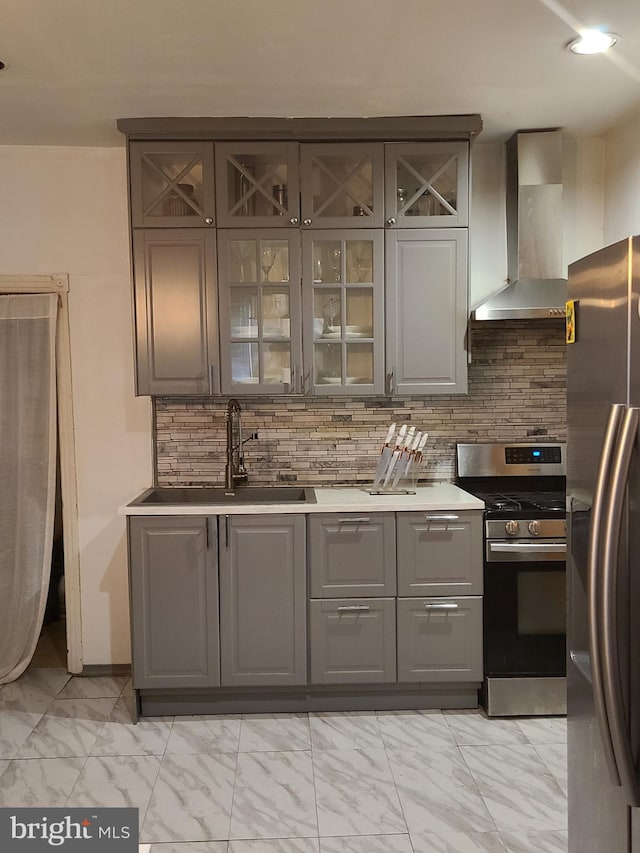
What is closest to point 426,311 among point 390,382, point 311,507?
point 390,382

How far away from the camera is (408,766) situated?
260 centimetres

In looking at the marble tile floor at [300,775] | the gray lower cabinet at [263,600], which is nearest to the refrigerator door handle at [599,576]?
the marble tile floor at [300,775]

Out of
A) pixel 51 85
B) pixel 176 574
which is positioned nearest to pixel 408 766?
pixel 176 574

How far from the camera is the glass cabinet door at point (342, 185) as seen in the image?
3119 millimetres

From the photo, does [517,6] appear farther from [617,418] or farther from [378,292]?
[617,418]

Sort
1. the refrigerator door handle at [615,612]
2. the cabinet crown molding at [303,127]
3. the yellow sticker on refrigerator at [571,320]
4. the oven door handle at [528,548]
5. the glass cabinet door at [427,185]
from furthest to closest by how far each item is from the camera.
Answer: the glass cabinet door at [427,185] → the cabinet crown molding at [303,127] → the oven door handle at [528,548] → the yellow sticker on refrigerator at [571,320] → the refrigerator door handle at [615,612]

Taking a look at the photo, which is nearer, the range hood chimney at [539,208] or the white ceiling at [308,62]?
the white ceiling at [308,62]

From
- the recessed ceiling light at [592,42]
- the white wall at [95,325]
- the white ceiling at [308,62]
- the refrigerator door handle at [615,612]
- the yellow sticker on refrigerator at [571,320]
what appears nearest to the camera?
the refrigerator door handle at [615,612]

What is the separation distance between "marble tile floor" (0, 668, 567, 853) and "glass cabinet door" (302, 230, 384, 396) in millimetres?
1531

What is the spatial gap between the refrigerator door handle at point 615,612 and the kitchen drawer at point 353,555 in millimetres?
1720

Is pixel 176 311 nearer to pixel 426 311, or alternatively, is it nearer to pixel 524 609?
pixel 426 311

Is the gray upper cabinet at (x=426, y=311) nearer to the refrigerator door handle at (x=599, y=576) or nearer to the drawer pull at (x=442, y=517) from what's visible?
the drawer pull at (x=442, y=517)

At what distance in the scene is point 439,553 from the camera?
301cm

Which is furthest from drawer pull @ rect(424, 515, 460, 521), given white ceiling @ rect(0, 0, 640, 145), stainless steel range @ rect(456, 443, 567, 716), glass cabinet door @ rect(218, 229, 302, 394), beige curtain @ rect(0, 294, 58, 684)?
beige curtain @ rect(0, 294, 58, 684)
